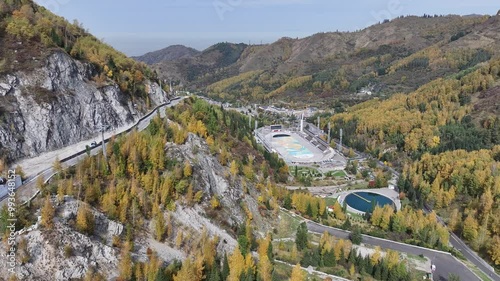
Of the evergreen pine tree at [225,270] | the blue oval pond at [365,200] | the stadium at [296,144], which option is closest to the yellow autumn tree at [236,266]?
the evergreen pine tree at [225,270]

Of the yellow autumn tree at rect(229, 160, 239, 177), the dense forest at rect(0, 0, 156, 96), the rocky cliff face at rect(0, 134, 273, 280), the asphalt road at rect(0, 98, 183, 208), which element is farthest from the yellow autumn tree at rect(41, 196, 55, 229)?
the yellow autumn tree at rect(229, 160, 239, 177)

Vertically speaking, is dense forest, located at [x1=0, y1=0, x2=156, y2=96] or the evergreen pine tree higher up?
dense forest, located at [x1=0, y1=0, x2=156, y2=96]

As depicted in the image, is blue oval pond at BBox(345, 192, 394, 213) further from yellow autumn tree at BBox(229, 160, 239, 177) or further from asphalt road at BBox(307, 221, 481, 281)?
yellow autumn tree at BBox(229, 160, 239, 177)

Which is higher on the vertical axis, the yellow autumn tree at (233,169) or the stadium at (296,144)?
the yellow autumn tree at (233,169)

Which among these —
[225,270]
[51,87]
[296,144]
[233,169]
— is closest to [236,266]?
[225,270]

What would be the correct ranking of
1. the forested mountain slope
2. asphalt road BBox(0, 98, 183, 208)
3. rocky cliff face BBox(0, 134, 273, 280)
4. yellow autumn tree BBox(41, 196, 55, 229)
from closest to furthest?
rocky cliff face BBox(0, 134, 273, 280) < yellow autumn tree BBox(41, 196, 55, 229) < asphalt road BBox(0, 98, 183, 208) < the forested mountain slope

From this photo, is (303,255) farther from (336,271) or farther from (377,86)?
(377,86)

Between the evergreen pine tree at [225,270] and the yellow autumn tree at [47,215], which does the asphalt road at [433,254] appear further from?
the yellow autumn tree at [47,215]
